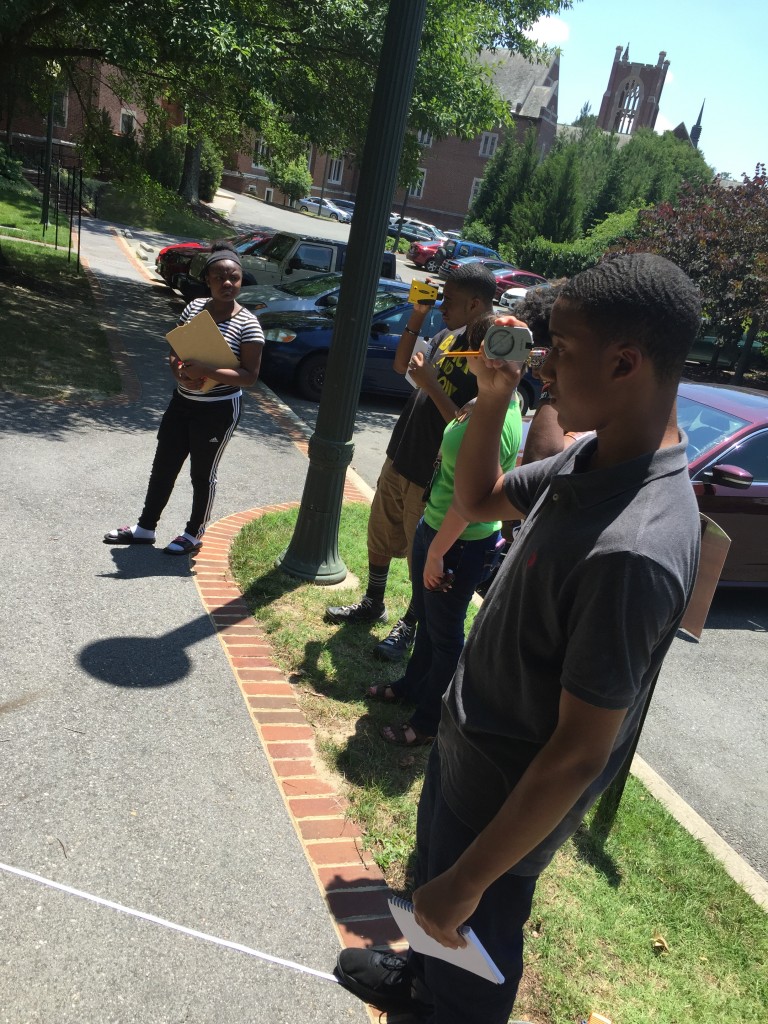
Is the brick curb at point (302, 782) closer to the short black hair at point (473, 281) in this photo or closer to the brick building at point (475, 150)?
the short black hair at point (473, 281)

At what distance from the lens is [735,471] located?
588 centimetres

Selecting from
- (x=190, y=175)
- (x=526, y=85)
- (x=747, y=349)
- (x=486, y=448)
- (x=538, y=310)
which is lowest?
(x=747, y=349)

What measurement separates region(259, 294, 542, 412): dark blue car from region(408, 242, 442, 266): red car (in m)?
27.7

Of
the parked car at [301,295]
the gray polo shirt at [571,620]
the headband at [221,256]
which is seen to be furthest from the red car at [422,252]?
the gray polo shirt at [571,620]

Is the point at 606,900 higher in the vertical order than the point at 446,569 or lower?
lower

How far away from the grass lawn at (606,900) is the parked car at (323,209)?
159 ft

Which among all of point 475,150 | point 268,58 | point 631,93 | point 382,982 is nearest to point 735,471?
point 382,982

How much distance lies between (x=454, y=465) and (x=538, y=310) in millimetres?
648

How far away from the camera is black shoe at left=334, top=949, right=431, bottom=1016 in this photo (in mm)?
2303

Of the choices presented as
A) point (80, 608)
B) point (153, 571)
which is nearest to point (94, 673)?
point (80, 608)

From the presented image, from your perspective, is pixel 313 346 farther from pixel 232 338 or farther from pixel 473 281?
pixel 473 281

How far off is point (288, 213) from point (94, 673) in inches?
1883

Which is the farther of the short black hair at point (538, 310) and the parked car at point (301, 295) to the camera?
the parked car at point (301, 295)

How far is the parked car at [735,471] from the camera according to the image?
6.16 m
